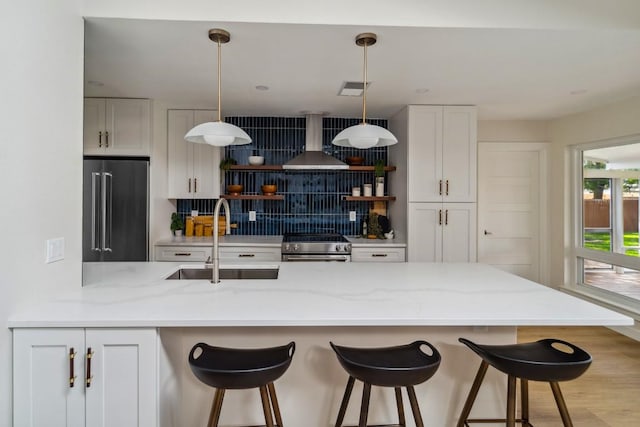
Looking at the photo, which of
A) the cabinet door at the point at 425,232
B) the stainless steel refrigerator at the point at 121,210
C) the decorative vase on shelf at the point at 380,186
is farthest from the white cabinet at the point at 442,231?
the stainless steel refrigerator at the point at 121,210

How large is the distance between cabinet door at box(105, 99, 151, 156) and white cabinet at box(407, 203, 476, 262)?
9.01 ft

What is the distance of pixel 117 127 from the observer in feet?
12.5

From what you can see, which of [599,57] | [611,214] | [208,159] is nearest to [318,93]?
[208,159]

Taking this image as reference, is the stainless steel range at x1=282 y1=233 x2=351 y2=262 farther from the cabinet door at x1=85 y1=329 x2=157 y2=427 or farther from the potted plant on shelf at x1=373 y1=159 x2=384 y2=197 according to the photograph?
the cabinet door at x1=85 y1=329 x2=157 y2=427

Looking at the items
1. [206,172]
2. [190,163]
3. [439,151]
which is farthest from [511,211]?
[190,163]

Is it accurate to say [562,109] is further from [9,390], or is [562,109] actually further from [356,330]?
[9,390]

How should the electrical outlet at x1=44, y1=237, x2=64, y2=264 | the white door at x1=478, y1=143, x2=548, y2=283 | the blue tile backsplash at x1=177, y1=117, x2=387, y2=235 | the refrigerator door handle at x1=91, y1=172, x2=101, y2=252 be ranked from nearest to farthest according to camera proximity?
the electrical outlet at x1=44, y1=237, x2=64, y2=264 < the refrigerator door handle at x1=91, y1=172, x2=101, y2=252 < the blue tile backsplash at x1=177, y1=117, x2=387, y2=235 < the white door at x1=478, y1=143, x2=548, y2=283

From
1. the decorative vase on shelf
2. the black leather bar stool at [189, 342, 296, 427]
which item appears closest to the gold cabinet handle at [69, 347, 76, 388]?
the black leather bar stool at [189, 342, 296, 427]

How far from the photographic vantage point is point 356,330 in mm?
1858

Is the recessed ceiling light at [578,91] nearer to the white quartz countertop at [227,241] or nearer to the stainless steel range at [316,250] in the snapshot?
the stainless steel range at [316,250]

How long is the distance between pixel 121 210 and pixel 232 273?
1.93 meters

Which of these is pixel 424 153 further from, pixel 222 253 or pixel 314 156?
pixel 222 253

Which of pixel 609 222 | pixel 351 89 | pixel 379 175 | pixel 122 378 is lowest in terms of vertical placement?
pixel 122 378

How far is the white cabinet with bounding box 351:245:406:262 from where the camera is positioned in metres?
3.97
